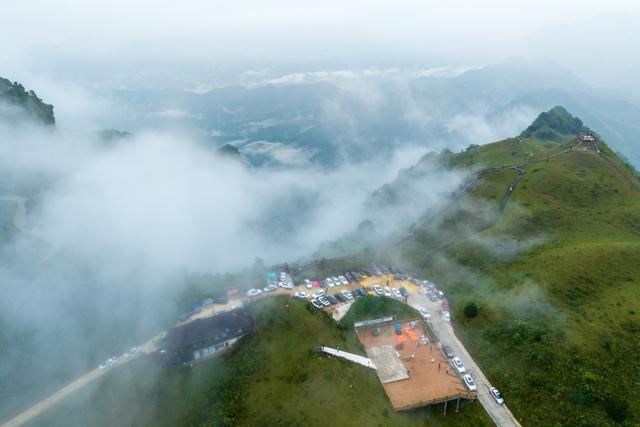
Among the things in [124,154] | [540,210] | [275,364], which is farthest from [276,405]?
[124,154]

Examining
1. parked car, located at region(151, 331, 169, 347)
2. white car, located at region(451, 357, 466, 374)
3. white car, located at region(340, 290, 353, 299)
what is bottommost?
parked car, located at region(151, 331, 169, 347)

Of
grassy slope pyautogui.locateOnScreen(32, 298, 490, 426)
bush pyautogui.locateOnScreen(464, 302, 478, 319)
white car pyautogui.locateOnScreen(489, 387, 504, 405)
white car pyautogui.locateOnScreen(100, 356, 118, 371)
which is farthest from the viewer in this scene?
bush pyautogui.locateOnScreen(464, 302, 478, 319)

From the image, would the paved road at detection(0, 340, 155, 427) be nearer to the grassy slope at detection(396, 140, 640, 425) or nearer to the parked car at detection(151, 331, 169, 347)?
the parked car at detection(151, 331, 169, 347)

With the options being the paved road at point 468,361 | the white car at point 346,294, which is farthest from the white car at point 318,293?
the paved road at point 468,361

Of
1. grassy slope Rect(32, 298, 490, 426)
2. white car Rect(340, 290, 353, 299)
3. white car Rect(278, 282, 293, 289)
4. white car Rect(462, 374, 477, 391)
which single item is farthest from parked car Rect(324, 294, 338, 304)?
white car Rect(462, 374, 477, 391)

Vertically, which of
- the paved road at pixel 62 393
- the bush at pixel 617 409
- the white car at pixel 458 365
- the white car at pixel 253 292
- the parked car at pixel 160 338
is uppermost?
the bush at pixel 617 409

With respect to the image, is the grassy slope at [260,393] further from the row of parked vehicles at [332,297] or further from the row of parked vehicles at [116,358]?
the row of parked vehicles at [332,297]
